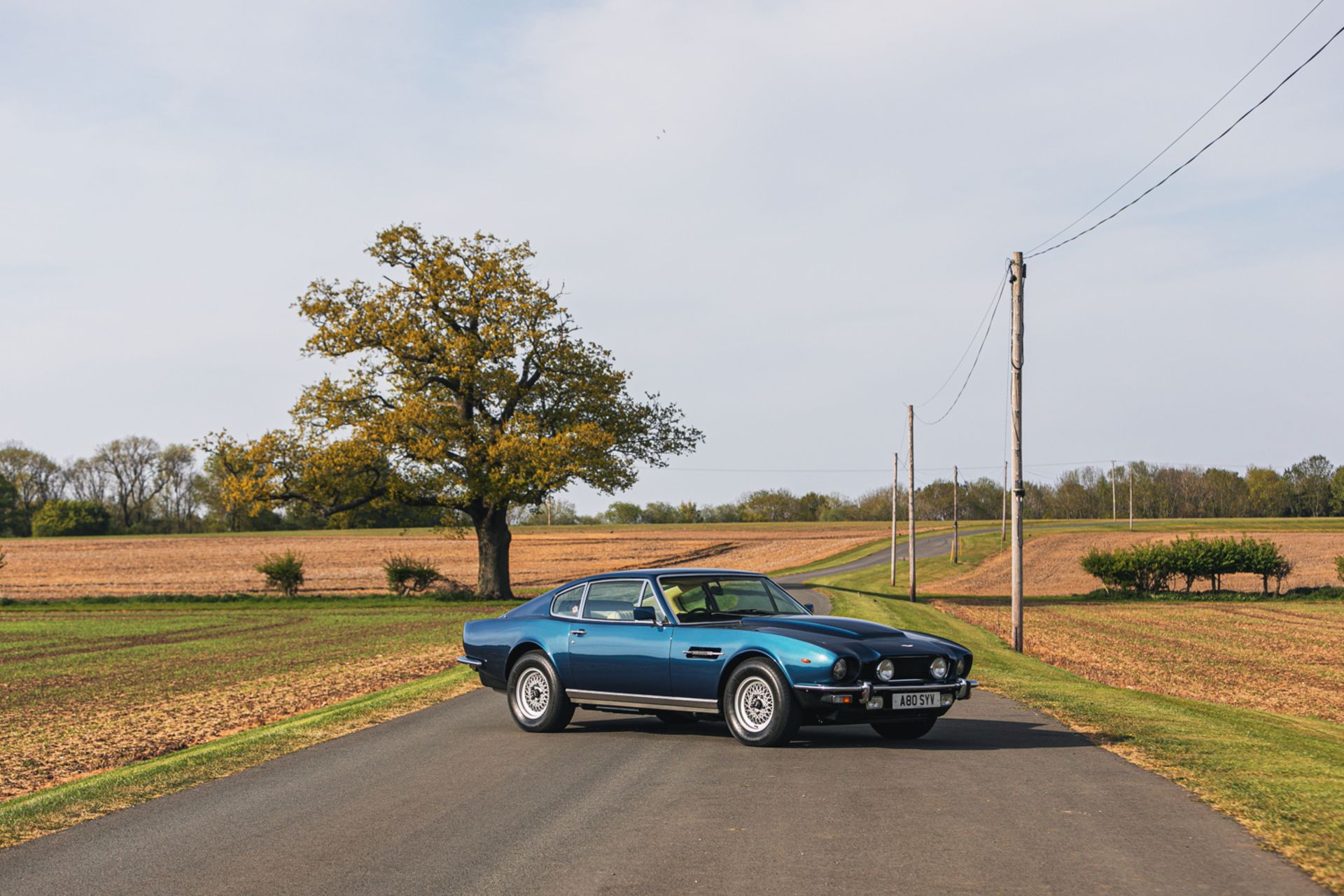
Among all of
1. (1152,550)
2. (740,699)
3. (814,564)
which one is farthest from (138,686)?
(814,564)

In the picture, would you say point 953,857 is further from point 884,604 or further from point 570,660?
point 884,604

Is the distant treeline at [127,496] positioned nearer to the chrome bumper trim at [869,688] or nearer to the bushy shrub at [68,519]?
the bushy shrub at [68,519]

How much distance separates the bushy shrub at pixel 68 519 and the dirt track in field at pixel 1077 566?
→ 9658 centimetres

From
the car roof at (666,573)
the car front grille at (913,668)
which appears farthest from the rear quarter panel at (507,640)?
the car front grille at (913,668)

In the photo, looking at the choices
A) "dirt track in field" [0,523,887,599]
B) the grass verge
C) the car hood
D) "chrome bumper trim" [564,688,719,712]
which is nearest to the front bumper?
the car hood

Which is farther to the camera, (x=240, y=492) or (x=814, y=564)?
(x=814, y=564)

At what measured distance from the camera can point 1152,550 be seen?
195ft

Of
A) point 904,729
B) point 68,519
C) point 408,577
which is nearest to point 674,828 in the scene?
point 904,729

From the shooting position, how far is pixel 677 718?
40.5ft

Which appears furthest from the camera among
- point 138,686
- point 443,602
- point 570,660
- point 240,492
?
point 443,602

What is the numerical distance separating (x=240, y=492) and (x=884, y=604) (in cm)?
2225

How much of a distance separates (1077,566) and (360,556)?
48455 mm

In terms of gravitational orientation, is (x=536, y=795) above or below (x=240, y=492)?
below

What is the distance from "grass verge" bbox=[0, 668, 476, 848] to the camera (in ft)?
27.6
